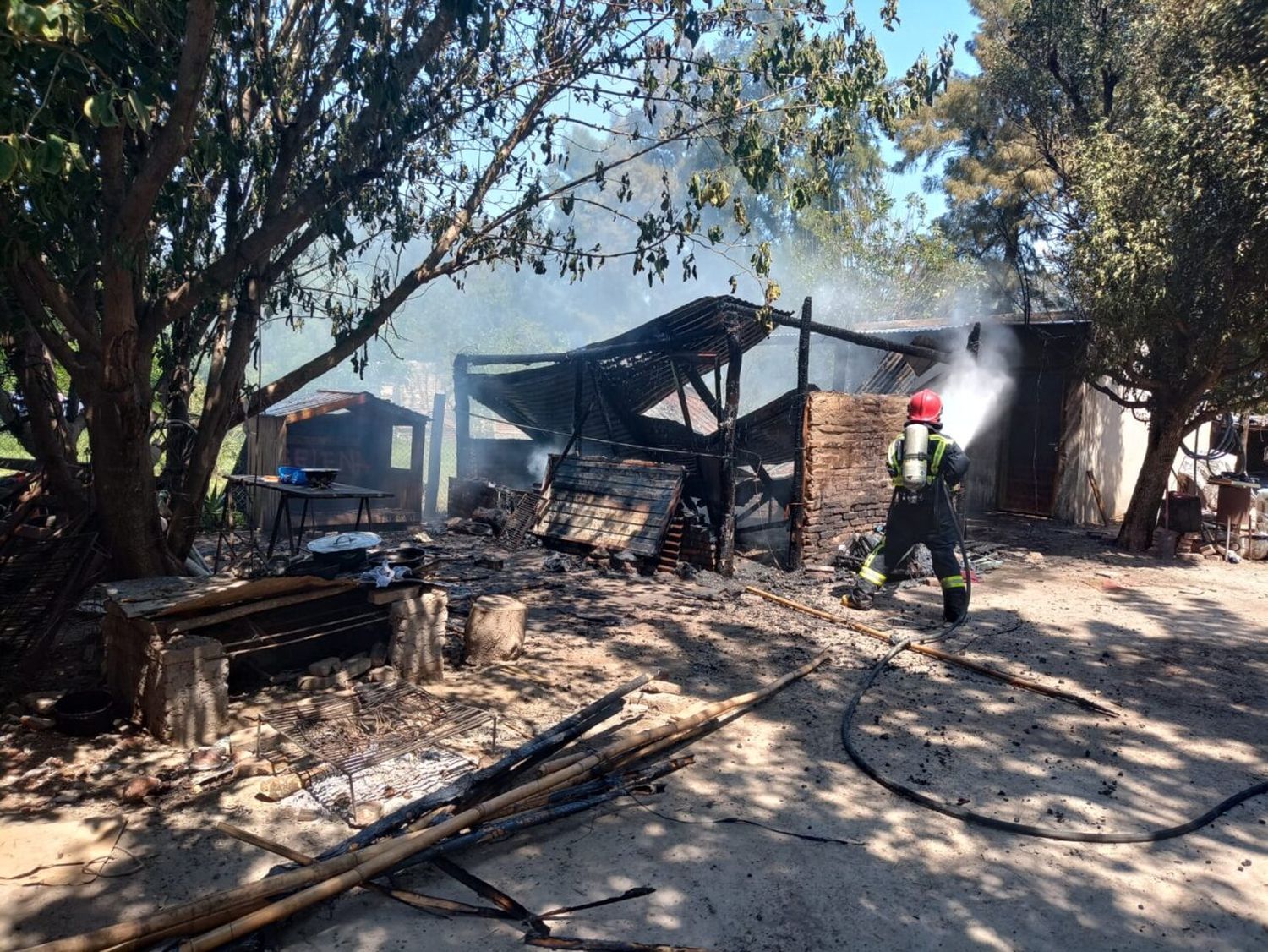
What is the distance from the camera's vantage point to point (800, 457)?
993cm

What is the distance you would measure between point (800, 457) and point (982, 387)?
24.6 feet

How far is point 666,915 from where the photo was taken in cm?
310

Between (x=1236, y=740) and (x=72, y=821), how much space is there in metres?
6.68

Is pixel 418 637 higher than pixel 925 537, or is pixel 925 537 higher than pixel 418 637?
pixel 925 537

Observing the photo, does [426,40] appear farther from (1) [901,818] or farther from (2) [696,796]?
(1) [901,818]

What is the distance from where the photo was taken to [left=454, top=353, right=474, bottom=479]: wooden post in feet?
44.6

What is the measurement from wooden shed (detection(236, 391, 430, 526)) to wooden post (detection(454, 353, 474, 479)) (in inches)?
28.3

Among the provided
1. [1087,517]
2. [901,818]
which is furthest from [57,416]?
[1087,517]

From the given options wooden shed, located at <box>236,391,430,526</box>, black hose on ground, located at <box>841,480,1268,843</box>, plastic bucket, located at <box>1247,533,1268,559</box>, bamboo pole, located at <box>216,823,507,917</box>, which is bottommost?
bamboo pole, located at <box>216,823,507,917</box>

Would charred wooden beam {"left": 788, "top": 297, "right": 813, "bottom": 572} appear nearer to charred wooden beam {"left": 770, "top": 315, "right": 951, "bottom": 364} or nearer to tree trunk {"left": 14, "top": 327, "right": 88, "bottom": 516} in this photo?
charred wooden beam {"left": 770, "top": 315, "right": 951, "bottom": 364}

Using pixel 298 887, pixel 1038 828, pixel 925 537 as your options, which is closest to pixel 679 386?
pixel 925 537

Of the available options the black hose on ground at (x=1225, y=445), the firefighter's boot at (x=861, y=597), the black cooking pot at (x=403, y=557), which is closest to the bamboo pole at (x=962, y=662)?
the firefighter's boot at (x=861, y=597)

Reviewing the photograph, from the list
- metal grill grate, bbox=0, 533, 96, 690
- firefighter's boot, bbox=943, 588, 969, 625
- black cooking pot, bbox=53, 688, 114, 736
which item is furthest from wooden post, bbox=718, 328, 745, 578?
black cooking pot, bbox=53, 688, 114, 736

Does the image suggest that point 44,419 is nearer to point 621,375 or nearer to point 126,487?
point 126,487
